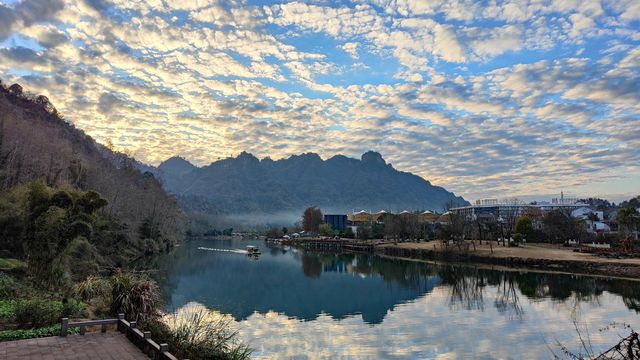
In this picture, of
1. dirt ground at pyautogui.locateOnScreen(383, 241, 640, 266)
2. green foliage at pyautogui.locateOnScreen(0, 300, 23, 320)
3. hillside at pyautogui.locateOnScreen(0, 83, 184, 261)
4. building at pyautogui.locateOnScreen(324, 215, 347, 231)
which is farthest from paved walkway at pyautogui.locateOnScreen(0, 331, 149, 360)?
building at pyautogui.locateOnScreen(324, 215, 347, 231)

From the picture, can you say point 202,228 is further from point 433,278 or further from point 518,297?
point 518,297

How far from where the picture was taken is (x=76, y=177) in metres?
43.2

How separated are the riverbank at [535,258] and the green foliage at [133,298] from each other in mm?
37699

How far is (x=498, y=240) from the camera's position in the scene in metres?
63.2

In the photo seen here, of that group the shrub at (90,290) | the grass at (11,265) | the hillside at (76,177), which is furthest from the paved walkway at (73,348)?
the hillside at (76,177)

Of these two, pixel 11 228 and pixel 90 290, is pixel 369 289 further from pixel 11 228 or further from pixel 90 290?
pixel 11 228

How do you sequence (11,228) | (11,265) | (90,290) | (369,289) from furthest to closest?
1. (369,289)
2. (11,228)
3. (11,265)
4. (90,290)

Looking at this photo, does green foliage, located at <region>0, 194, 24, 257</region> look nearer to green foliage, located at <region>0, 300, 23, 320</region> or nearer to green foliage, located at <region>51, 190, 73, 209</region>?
green foliage, located at <region>51, 190, 73, 209</region>

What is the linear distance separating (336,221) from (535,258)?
3224 inches

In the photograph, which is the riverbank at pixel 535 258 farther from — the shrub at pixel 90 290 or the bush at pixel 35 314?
the bush at pixel 35 314

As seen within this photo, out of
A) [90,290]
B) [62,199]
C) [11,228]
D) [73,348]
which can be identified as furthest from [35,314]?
[11,228]

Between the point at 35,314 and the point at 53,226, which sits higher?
the point at 53,226

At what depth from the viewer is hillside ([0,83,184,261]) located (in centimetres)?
3688

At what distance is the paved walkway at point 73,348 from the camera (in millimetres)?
9680
